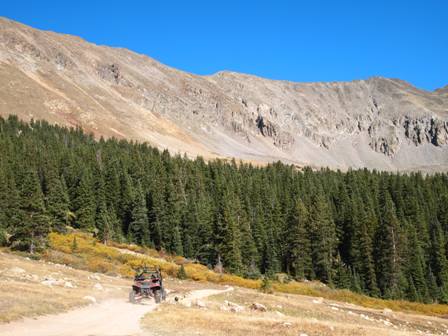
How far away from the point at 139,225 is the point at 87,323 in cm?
6402

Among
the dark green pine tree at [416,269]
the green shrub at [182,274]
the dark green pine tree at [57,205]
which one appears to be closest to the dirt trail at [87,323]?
the green shrub at [182,274]

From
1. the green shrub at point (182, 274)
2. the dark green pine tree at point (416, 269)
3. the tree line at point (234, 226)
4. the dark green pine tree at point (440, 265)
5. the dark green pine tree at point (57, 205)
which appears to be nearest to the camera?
the green shrub at point (182, 274)

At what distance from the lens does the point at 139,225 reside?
3307 inches

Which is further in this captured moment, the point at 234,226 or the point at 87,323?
the point at 234,226

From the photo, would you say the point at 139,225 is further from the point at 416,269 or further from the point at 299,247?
the point at 416,269

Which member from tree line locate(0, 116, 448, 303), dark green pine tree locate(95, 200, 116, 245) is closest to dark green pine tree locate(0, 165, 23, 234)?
tree line locate(0, 116, 448, 303)

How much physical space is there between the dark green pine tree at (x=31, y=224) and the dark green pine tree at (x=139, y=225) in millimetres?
26704

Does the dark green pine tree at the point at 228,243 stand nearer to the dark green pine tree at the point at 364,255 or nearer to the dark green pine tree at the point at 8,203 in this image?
the dark green pine tree at the point at 364,255

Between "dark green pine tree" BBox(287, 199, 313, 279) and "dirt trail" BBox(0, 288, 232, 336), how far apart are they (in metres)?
55.4

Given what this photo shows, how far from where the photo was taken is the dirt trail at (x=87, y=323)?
18172 millimetres

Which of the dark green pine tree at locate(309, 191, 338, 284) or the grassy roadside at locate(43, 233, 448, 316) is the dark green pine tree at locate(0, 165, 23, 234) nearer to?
the grassy roadside at locate(43, 233, 448, 316)

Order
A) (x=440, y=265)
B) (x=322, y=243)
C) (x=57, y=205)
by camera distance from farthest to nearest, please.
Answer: (x=440, y=265) → (x=322, y=243) → (x=57, y=205)

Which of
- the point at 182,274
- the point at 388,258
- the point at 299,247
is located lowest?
the point at 182,274

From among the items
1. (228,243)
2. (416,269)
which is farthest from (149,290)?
(416,269)
